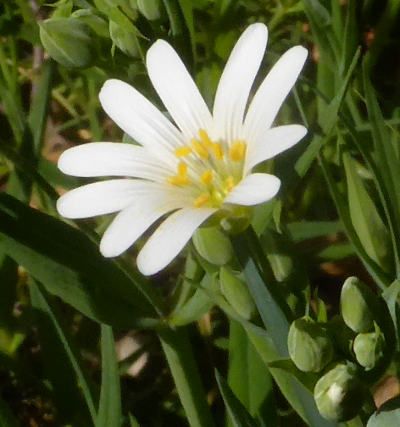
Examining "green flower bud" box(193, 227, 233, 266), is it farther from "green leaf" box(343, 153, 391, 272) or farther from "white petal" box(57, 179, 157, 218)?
"green leaf" box(343, 153, 391, 272)

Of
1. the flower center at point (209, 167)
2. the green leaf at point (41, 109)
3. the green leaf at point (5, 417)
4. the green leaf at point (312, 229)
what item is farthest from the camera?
the green leaf at point (41, 109)

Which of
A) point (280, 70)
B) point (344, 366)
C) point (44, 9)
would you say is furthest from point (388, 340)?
point (44, 9)

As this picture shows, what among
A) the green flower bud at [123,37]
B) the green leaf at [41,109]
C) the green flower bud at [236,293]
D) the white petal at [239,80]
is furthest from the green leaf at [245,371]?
the green leaf at [41,109]

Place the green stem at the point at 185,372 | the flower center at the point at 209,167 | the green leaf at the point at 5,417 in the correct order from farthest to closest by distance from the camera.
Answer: the green stem at the point at 185,372 < the green leaf at the point at 5,417 < the flower center at the point at 209,167

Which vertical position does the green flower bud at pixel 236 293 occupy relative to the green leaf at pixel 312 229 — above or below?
above

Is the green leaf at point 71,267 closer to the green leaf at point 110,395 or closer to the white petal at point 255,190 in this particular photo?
the green leaf at point 110,395

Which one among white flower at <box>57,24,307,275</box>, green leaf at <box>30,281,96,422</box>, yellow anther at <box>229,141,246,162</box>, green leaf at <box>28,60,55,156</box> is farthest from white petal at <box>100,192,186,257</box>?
green leaf at <box>28,60,55,156</box>

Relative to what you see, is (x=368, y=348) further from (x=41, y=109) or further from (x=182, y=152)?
(x=41, y=109)
